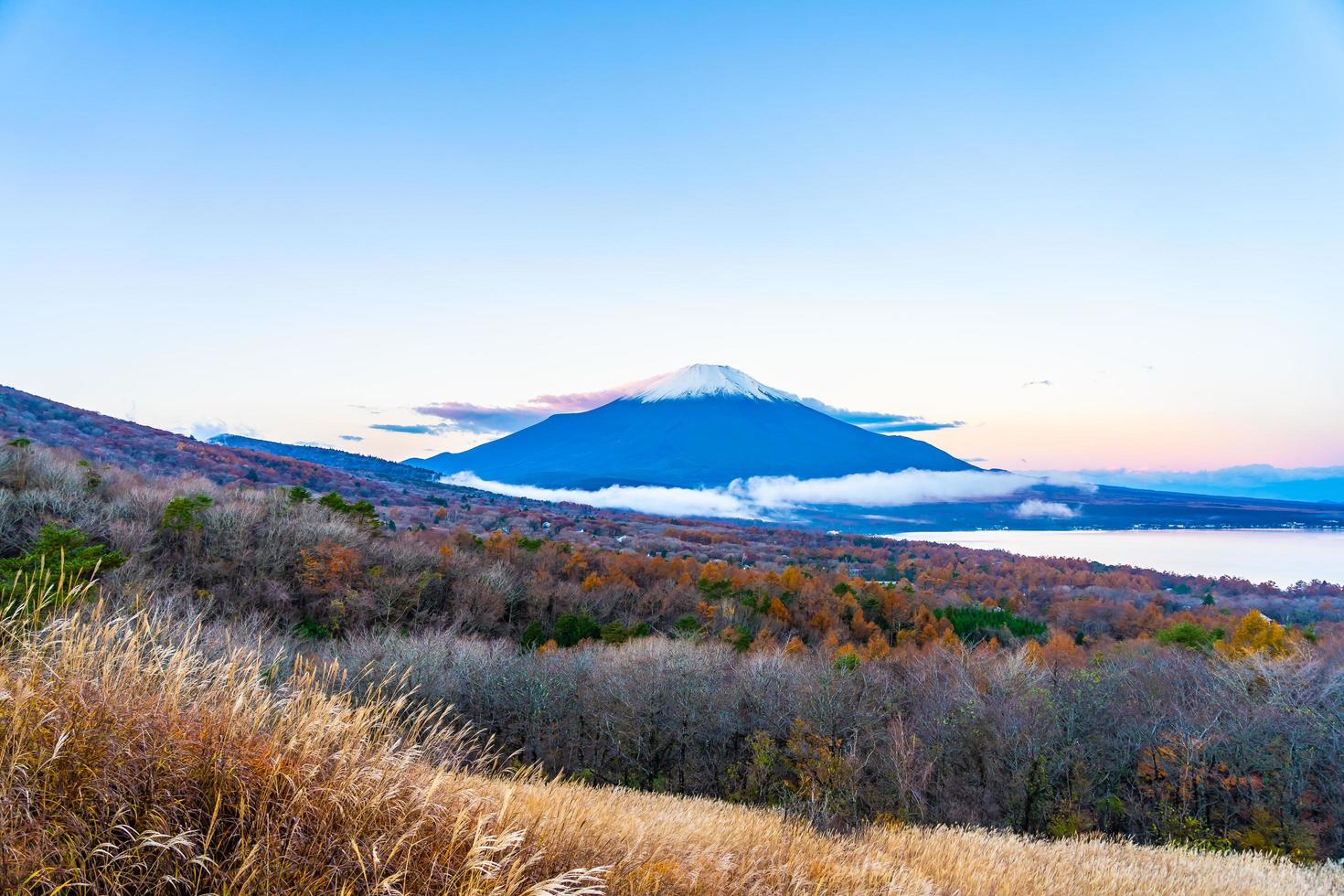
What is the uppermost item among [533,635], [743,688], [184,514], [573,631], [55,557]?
[55,557]

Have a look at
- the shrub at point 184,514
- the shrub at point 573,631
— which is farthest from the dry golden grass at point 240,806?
the shrub at point 573,631

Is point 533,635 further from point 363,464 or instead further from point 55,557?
point 363,464

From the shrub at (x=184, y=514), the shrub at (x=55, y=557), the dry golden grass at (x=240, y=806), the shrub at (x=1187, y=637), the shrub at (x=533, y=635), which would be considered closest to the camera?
the dry golden grass at (x=240, y=806)

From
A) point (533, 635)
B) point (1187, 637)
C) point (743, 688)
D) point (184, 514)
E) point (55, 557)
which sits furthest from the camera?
point (1187, 637)

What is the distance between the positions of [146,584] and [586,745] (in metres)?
20.7

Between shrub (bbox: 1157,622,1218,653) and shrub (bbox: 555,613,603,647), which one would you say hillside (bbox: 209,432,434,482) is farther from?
shrub (bbox: 1157,622,1218,653)

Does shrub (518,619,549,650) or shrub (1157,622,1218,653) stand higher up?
shrub (1157,622,1218,653)

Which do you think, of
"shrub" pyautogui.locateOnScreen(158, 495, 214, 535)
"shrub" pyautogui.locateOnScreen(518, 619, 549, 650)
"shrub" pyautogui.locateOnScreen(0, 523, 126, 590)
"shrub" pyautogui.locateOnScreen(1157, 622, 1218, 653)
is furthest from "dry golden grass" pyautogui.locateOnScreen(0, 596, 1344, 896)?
"shrub" pyautogui.locateOnScreen(1157, 622, 1218, 653)

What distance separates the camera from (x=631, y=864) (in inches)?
194

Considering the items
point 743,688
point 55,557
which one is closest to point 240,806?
point 55,557

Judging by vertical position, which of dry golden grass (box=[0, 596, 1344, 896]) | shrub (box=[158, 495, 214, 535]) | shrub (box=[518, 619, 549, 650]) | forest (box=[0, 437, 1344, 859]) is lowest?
shrub (box=[518, 619, 549, 650])

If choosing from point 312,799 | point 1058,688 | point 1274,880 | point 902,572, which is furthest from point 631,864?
point 902,572

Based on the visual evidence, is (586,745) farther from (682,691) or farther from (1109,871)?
(1109,871)

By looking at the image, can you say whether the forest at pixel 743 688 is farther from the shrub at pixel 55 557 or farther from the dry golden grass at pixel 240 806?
the dry golden grass at pixel 240 806
